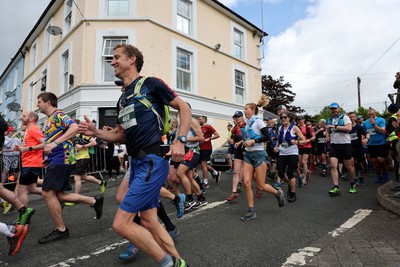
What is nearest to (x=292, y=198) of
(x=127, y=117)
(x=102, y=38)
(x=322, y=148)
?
(x=127, y=117)

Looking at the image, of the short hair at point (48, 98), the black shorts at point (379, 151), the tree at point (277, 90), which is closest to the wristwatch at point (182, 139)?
the short hair at point (48, 98)

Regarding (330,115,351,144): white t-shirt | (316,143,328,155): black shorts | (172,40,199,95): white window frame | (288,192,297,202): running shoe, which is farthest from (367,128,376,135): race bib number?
(172,40,199,95): white window frame

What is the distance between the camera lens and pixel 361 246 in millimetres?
3412

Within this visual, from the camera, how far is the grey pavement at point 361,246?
2.98 m

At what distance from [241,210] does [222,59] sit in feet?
43.6

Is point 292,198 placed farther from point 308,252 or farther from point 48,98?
point 48,98

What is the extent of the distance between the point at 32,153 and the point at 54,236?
2055 mm

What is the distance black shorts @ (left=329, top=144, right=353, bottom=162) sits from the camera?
21.8 ft

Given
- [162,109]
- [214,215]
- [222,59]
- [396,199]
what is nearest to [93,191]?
[214,215]

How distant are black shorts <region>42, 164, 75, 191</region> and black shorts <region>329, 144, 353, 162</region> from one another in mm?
5719

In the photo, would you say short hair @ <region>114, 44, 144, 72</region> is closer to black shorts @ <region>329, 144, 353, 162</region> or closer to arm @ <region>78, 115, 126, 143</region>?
arm @ <region>78, 115, 126, 143</region>

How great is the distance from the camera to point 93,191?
7938mm

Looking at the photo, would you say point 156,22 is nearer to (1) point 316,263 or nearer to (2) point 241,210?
(2) point 241,210

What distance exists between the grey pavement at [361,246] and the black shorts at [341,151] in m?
2.12
